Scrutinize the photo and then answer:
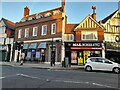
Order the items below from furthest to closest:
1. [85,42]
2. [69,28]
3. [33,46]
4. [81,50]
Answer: [33,46] < [69,28] < [81,50] < [85,42]

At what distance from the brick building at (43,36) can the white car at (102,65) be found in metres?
8.11

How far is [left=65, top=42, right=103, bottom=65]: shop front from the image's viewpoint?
2369 cm

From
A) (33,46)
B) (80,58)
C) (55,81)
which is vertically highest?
(33,46)

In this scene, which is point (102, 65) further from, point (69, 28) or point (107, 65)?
point (69, 28)

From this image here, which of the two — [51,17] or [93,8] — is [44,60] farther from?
[93,8]

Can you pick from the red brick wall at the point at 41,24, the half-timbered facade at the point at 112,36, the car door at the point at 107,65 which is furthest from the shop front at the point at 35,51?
the car door at the point at 107,65

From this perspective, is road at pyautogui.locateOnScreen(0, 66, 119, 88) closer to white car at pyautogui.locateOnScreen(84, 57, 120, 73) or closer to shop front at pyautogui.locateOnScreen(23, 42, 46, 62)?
white car at pyautogui.locateOnScreen(84, 57, 120, 73)

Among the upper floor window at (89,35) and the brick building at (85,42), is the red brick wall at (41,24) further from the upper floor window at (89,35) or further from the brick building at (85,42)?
the upper floor window at (89,35)

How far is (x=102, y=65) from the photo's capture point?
1617 cm

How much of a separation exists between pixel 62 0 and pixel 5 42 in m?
15.1

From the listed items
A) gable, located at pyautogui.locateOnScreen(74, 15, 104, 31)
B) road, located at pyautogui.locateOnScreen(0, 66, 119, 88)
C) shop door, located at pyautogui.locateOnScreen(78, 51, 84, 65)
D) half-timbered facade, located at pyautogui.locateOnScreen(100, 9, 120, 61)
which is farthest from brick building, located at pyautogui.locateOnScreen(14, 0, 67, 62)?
road, located at pyautogui.locateOnScreen(0, 66, 119, 88)

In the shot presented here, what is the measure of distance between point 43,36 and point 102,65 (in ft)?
45.1

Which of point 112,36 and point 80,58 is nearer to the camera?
point 80,58

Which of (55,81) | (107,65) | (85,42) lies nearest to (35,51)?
(85,42)
